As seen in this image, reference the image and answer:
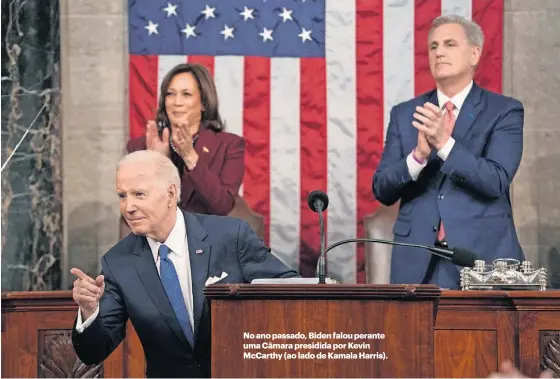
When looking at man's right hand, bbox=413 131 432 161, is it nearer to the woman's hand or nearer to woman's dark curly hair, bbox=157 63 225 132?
the woman's hand

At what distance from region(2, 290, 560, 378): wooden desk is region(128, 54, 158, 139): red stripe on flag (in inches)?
89.3

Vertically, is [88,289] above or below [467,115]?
below

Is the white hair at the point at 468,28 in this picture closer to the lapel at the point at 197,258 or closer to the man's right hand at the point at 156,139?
the man's right hand at the point at 156,139

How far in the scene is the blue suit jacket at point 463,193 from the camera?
7.80 m

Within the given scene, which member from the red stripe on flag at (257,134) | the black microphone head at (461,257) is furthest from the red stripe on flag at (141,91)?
the black microphone head at (461,257)

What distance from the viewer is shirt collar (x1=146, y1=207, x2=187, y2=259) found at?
6.32 meters

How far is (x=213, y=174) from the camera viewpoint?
353 inches

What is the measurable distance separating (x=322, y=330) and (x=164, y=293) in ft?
4.46

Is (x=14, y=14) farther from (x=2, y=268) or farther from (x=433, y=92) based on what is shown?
(x=433, y=92)

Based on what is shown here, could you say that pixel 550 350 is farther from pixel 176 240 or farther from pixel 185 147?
pixel 185 147

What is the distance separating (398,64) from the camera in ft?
30.8

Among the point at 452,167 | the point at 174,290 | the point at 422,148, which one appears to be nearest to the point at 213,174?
the point at 422,148

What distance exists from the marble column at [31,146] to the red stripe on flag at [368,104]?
2.09m

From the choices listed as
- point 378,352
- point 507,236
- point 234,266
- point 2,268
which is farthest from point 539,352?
point 2,268
